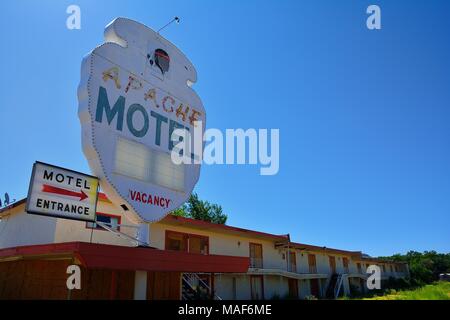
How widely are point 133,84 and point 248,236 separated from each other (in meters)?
15.1

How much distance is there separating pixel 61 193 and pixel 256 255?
17.8 meters

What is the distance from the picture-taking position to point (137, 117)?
10.0 m

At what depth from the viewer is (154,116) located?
10.6m

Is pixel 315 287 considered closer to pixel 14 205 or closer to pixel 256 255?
pixel 256 255

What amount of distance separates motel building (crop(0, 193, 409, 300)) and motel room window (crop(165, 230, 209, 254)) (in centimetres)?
5

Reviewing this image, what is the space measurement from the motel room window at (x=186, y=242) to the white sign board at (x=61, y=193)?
821 centimetres

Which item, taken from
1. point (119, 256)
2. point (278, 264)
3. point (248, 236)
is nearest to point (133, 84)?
point (119, 256)

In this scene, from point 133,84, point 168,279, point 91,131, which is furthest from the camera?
point 168,279

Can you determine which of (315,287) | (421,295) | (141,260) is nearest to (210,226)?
(141,260)

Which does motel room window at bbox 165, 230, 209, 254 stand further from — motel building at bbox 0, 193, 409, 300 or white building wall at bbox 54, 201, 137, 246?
white building wall at bbox 54, 201, 137, 246

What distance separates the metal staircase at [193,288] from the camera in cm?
1550

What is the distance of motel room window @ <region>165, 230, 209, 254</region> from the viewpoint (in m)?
16.5

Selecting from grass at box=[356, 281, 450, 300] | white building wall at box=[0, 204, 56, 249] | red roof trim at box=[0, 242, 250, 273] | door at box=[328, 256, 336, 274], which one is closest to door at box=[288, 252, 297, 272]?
door at box=[328, 256, 336, 274]
